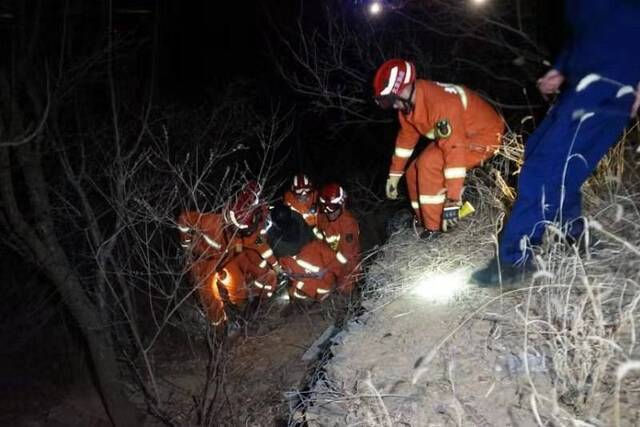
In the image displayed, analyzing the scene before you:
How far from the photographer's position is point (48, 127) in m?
6.60

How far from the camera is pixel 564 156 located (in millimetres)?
3143

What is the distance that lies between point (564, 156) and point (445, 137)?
4.09ft

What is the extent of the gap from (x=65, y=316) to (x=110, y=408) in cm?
384

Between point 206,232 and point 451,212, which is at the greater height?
point 451,212

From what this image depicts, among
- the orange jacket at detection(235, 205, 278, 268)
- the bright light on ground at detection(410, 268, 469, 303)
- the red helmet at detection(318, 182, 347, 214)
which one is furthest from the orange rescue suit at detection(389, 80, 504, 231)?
the orange jacket at detection(235, 205, 278, 268)

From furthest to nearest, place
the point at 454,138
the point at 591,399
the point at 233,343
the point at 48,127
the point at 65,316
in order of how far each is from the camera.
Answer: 1. the point at 65,316
2. the point at 233,343
3. the point at 48,127
4. the point at 454,138
5. the point at 591,399

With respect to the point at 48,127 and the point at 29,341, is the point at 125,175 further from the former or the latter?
the point at 29,341

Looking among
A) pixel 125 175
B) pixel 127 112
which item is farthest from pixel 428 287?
pixel 127 112

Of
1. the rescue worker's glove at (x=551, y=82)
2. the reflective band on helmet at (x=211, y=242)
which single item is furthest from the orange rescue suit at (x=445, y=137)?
the reflective band on helmet at (x=211, y=242)

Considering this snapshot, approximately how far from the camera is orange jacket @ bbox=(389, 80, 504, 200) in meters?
4.28

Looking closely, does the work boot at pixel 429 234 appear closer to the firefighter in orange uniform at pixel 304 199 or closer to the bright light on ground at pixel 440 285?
the bright light on ground at pixel 440 285

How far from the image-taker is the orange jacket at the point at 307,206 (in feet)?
26.6

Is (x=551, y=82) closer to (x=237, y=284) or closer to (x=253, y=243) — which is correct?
(x=253, y=243)

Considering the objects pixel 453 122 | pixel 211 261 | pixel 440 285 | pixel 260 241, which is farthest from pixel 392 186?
pixel 211 261
